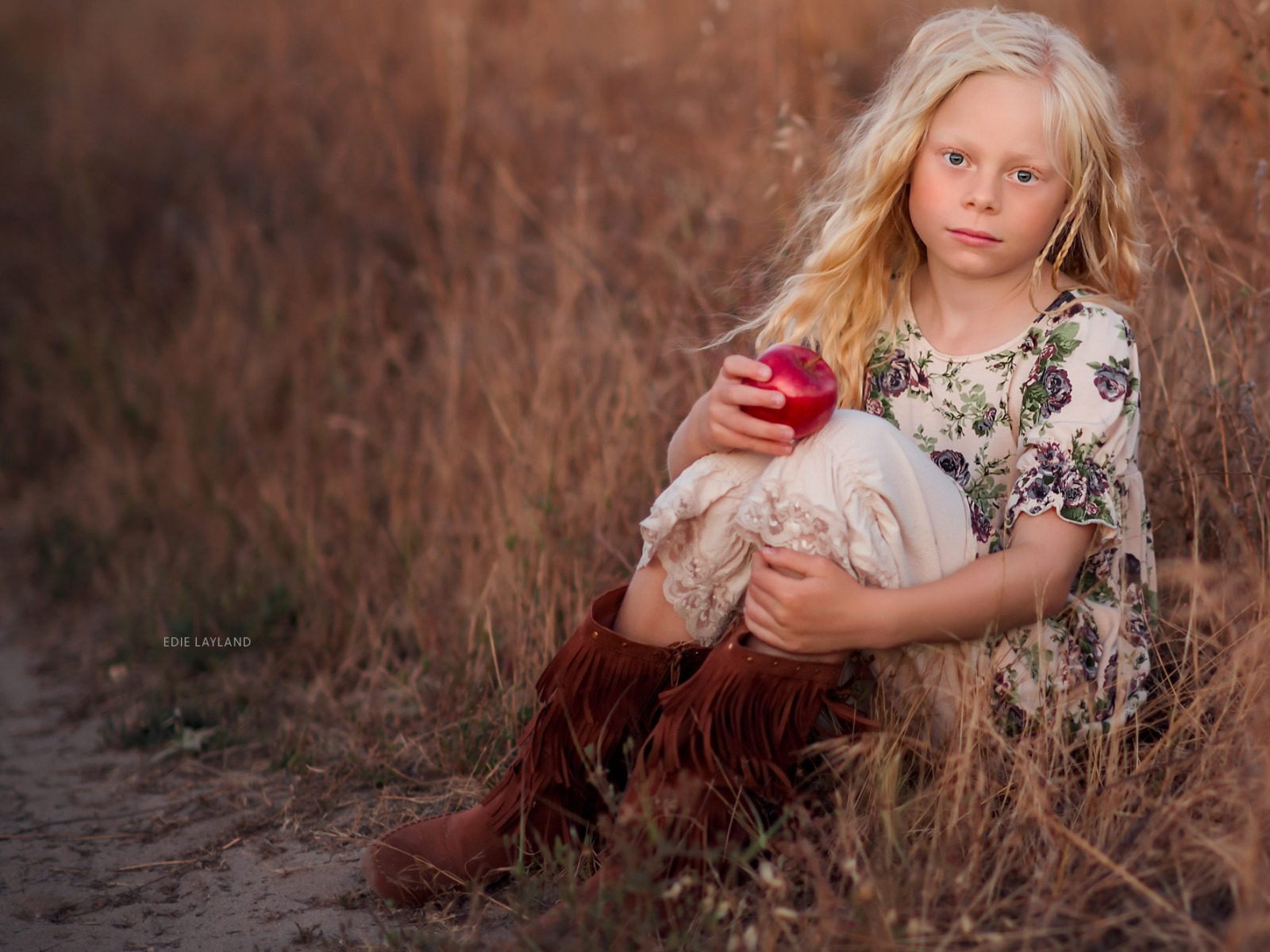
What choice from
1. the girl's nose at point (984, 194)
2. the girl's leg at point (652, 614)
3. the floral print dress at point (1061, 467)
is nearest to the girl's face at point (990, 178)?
the girl's nose at point (984, 194)

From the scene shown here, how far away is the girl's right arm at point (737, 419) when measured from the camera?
5.54 ft

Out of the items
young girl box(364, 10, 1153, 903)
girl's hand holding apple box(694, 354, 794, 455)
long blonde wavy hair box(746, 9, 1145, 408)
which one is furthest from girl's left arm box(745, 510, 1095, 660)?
long blonde wavy hair box(746, 9, 1145, 408)

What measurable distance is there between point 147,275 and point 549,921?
12.4 ft

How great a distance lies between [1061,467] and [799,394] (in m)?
0.43

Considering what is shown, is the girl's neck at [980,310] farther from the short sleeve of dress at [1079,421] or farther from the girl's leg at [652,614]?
the girl's leg at [652,614]

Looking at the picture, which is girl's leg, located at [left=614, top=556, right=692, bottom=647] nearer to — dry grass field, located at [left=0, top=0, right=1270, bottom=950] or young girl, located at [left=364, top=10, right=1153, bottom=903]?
young girl, located at [left=364, top=10, right=1153, bottom=903]

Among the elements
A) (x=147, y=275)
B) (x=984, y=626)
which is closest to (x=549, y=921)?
(x=984, y=626)

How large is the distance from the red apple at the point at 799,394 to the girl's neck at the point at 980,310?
0.37 meters

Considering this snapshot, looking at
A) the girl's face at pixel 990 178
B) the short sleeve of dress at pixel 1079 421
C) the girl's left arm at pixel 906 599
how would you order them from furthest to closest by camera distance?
the girl's face at pixel 990 178 → the short sleeve of dress at pixel 1079 421 → the girl's left arm at pixel 906 599

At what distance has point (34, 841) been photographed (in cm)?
223

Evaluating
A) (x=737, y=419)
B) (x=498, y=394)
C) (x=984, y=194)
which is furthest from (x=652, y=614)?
(x=498, y=394)

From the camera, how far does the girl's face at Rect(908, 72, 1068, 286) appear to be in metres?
1.85

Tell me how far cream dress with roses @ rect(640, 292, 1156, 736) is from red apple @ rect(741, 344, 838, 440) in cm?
2

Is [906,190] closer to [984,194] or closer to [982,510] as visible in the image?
[984,194]
